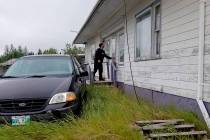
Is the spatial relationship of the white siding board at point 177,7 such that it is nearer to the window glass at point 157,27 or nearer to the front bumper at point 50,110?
the window glass at point 157,27

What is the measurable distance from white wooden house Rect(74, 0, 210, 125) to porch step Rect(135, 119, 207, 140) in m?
0.49

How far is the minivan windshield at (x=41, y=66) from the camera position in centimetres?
852

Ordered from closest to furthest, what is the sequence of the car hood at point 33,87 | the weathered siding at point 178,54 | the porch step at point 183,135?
the porch step at point 183,135 → the weathered siding at point 178,54 → the car hood at point 33,87

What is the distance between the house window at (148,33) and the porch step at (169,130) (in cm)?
339

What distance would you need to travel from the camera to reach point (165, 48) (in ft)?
27.3

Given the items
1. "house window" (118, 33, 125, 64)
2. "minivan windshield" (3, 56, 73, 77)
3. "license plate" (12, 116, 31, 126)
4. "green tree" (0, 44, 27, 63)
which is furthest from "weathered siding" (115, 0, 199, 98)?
"green tree" (0, 44, 27, 63)

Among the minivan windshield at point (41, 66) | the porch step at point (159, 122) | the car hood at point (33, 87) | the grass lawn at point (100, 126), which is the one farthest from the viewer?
the minivan windshield at point (41, 66)

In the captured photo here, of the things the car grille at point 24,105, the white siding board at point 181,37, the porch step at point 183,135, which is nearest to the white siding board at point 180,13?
the white siding board at point 181,37

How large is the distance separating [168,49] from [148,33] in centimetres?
190

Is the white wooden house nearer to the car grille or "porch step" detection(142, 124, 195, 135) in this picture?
"porch step" detection(142, 124, 195, 135)

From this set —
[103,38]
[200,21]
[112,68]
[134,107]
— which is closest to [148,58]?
[134,107]

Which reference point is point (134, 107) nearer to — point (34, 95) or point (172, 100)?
point (172, 100)

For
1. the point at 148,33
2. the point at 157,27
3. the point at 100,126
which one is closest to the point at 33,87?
the point at 100,126

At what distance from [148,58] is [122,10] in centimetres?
380
